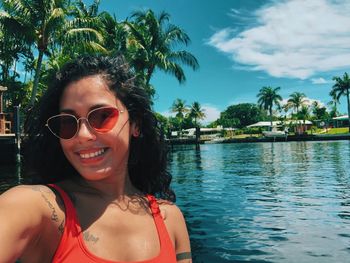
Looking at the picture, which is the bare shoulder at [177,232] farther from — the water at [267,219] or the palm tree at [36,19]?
the palm tree at [36,19]

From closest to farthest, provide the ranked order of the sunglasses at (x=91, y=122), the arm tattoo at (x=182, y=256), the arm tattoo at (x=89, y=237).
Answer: the arm tattoo at (x=89, y=237)
the sunglasses at (x=91, y=122)
the arm tattoo at (x=182, y=256)

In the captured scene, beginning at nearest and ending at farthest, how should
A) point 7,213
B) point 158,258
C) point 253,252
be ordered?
point 7,213 → point 158,258 → point 253,252

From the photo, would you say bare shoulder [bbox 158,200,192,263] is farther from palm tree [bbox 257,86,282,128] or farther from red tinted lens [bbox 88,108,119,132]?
palm tree [bbox 257,86,282,128]

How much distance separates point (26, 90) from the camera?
1303 inches

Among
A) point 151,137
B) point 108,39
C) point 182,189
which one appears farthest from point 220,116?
point 151,137

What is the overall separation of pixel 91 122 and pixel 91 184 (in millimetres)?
299

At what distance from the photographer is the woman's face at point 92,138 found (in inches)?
69.1

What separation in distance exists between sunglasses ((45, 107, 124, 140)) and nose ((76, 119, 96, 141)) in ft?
0.03

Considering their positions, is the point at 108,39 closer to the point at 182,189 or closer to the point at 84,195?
the point at 182,189

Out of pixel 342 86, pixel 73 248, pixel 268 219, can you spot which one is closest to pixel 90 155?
pixel 73 248

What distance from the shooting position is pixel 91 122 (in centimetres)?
177

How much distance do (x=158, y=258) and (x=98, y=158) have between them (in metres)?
0.51

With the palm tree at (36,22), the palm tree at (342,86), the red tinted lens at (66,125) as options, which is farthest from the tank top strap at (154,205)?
the palm tree at (342,86)

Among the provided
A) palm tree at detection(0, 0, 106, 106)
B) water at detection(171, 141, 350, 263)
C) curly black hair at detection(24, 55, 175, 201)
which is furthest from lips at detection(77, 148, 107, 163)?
palm tree at detection(0, 0, 106, 106)
